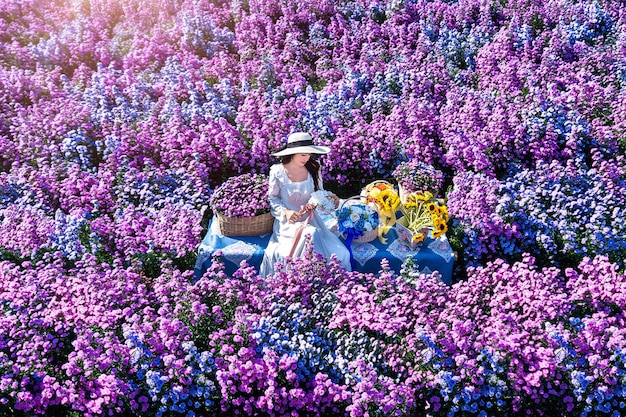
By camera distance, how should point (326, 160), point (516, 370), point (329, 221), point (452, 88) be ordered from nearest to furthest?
point (516, 370)
point (329, 221)
point (326, 160)
point (452, 88)

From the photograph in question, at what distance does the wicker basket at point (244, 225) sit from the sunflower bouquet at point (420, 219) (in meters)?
1.39

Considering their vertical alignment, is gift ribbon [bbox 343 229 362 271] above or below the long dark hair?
below

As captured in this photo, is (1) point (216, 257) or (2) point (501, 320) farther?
(1) point (216, 257)

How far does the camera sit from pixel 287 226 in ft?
19.3

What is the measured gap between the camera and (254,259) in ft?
19.6

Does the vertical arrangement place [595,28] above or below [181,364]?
above

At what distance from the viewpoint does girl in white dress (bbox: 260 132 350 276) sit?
577 cm

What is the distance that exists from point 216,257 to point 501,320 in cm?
270

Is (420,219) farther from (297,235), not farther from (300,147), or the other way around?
(300,147)

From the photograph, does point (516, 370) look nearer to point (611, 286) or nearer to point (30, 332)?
point (611, 286)

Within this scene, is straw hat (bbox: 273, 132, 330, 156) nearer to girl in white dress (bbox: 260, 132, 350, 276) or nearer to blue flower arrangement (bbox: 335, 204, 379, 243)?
girl in white dress (bbox: 260, 132, 350, 276)

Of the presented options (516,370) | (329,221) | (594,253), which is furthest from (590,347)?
(329,221)

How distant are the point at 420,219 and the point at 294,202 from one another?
51.7 inches

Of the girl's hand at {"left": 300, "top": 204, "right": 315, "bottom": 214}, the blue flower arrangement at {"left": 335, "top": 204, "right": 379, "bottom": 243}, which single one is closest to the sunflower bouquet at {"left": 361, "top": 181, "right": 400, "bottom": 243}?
the blue flower arrangement at {"left": 335, "top": 204, "right": 379, "bottom": 243}
